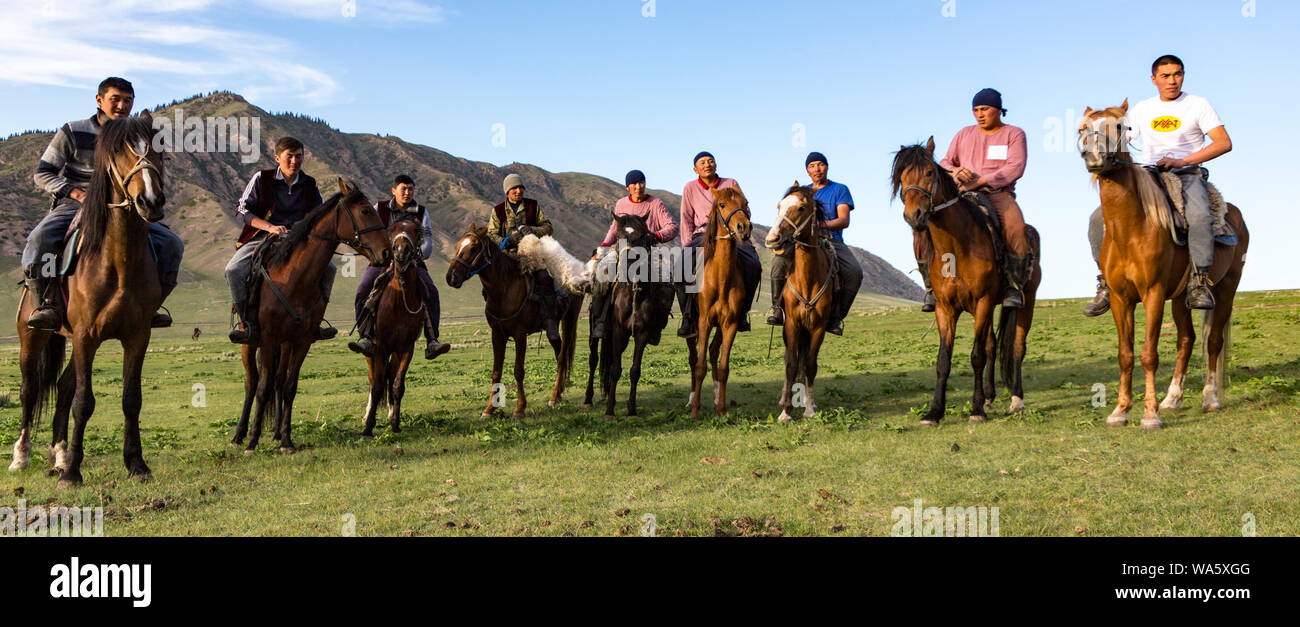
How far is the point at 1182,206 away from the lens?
9547 millimetres

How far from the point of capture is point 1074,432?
359 inches

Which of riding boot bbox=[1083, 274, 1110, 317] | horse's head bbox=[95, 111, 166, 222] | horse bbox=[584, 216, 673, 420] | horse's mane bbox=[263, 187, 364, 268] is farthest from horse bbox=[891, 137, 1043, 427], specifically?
horse's head bbox=[95, 111, 166, 222]

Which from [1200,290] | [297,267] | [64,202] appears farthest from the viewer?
[297,267]

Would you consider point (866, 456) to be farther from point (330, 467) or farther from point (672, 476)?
point (330, 467)

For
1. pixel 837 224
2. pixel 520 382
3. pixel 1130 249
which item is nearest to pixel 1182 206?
pixel 1130 249

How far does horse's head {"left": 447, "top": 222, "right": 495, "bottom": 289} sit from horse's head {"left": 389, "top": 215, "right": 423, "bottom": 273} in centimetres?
91

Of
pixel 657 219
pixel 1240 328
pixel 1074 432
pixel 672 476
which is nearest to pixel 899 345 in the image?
pixel 1240 328

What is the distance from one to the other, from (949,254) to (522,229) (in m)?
7.01

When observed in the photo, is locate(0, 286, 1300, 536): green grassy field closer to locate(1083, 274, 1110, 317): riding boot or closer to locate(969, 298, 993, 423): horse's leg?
locate(969, 298, 993, 423): horse's leg

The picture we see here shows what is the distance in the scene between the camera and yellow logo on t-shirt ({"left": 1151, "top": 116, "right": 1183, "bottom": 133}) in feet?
32.4

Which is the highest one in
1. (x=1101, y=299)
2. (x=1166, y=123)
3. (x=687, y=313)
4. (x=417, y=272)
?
(x=1166, y=123)

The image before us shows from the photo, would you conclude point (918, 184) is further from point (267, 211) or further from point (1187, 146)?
point (267, 211)

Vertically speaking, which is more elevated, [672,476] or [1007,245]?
[1007,245]
